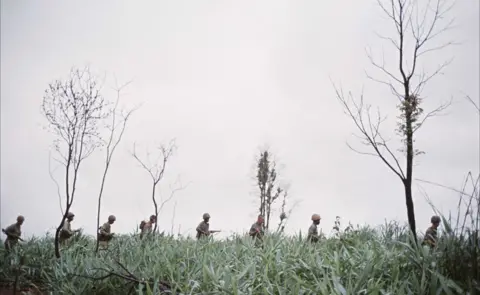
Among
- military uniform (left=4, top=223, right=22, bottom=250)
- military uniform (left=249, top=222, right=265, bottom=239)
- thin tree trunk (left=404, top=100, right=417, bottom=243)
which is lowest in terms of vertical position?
military uniform (left=4, top=223, right=22, bottom=250)

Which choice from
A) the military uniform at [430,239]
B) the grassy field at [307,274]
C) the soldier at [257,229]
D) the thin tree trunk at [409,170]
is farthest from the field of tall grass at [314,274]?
the thin tree trunk at [409,170]

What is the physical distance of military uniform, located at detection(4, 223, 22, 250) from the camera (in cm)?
991

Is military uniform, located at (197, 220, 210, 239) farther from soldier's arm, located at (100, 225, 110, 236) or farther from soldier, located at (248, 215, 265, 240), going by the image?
soldier's arm, located at (100, 225, 110, 236)

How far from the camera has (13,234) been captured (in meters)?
9.96

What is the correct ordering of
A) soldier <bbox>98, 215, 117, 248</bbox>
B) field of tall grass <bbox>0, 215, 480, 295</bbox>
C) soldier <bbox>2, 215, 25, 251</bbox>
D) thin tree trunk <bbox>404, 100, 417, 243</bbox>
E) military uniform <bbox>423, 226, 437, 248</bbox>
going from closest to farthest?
field of tall grass <bbox>0, 215, 480, 295</bbox>
military uniform <bbox>423, 226, 437, 248</bbox>
thin tree trunk <bbox>404, 100, 417, 243</bbox>
soldier <bbox>2, 215, 25, 251</bbox>
soldier <bbox>98, 215, 117, 248</bbox>

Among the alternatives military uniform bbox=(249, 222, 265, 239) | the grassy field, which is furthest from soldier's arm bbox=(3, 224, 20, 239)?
military uniform bbox=(249, 222, 265, 239)

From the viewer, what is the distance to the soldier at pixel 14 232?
989 centimetres

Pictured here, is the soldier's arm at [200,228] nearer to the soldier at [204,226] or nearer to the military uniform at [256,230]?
the soldier at [204,226]

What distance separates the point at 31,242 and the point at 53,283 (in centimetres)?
612

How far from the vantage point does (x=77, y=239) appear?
1149cm

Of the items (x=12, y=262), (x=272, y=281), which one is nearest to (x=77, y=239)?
(x=12, y=262)

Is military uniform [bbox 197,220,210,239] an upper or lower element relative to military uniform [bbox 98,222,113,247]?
upper

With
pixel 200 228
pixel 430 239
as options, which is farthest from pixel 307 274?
pixel 200 228

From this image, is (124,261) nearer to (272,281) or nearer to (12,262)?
(272,281)
